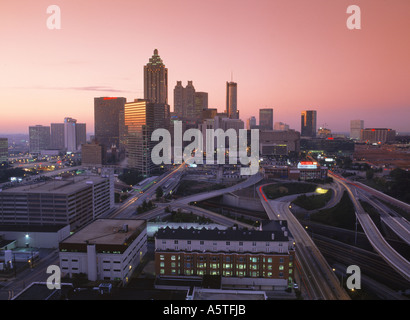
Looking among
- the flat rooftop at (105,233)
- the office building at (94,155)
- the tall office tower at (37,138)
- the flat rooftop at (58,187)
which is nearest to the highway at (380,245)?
the flat rooftop at (105,233)

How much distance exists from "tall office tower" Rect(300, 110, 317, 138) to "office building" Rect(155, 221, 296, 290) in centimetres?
12277

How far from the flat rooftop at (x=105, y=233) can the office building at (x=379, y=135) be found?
95396 mm

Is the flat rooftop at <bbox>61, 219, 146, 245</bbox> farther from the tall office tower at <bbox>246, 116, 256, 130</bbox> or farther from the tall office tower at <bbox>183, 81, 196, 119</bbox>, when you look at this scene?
the tall office tower at <bbox>246, 116, 256, 130</bbox>

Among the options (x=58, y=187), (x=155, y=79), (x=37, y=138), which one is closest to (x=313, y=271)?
(x=58, y=187)

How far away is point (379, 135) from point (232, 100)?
70387mm

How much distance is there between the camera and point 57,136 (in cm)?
10106

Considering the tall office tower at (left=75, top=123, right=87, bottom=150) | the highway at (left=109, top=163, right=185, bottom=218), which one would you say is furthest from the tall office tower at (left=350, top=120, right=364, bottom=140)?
the highway at (left=109, top=163, right=185, bottom=218)

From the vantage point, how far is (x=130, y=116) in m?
53.0

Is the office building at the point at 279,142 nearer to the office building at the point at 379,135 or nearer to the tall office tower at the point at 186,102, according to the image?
the office building at the point at 379,135

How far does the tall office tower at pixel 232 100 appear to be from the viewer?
14875cm

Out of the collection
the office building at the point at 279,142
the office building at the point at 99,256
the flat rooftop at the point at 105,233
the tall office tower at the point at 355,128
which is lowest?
the office building at the point at 99,256

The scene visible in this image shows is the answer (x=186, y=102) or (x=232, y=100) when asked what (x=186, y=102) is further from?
(x=232, y=100)

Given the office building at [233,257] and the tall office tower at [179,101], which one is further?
the tall office tower at [179,101]
